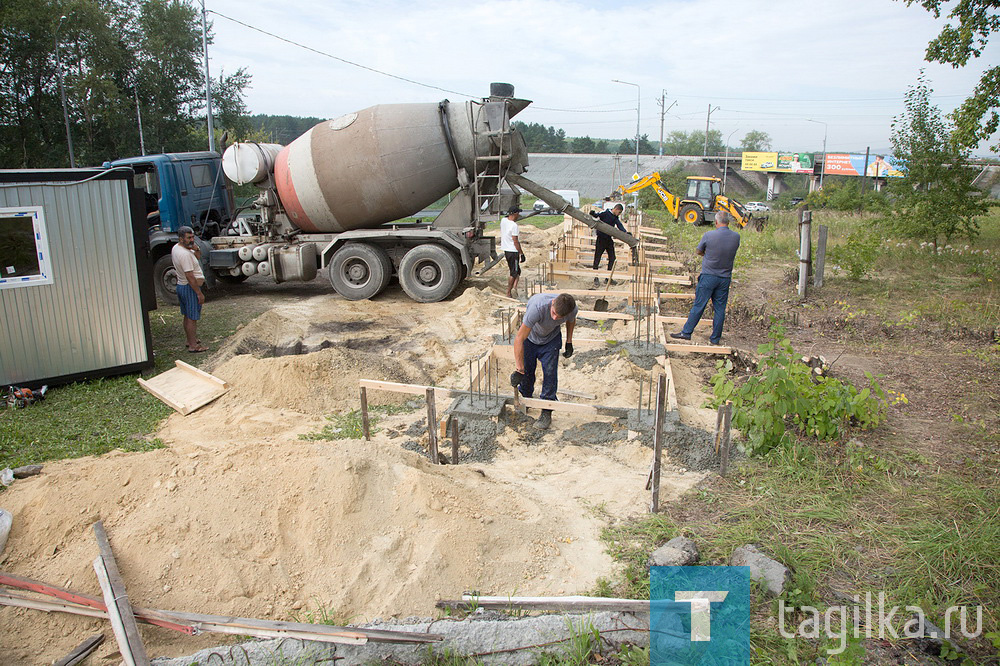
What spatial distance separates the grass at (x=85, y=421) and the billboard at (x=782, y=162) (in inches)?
2081

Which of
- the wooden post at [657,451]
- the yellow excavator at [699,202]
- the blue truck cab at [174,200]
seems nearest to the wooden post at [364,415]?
the wooden post at [657,451]

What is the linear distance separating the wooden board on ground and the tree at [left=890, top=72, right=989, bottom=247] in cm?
1291

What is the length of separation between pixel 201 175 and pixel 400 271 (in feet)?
13.5

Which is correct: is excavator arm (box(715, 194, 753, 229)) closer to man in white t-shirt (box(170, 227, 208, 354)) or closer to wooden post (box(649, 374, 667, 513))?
man in white t-shirt (box(170, 227, 208, 354))

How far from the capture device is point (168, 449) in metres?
5.12

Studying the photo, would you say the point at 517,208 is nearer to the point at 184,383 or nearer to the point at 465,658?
the point at 184,383

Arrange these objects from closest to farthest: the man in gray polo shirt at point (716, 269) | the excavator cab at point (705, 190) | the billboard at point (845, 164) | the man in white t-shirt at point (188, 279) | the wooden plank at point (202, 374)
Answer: the wooden plank at point (202, 374) → the man in gray polo shirt at point (716, 269) → the man in white t-shirt at point (188, 279) → the excavator cab at point (705, 190) → the billboard at point (845, 164)

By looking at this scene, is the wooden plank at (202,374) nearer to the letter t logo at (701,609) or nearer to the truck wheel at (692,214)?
the letter t logo at (701,609)

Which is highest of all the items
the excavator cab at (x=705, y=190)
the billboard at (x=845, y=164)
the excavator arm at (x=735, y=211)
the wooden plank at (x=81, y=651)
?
the billboard at (x=845, y=164)

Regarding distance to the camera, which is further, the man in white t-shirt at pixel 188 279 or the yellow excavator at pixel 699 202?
the yellow excavator at pixel 699 202

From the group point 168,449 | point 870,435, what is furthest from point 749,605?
point 168,449

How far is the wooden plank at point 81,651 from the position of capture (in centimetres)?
289

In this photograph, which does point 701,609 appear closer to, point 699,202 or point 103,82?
point 699,202

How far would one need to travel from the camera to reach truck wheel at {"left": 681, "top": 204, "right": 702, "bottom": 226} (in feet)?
72.2
